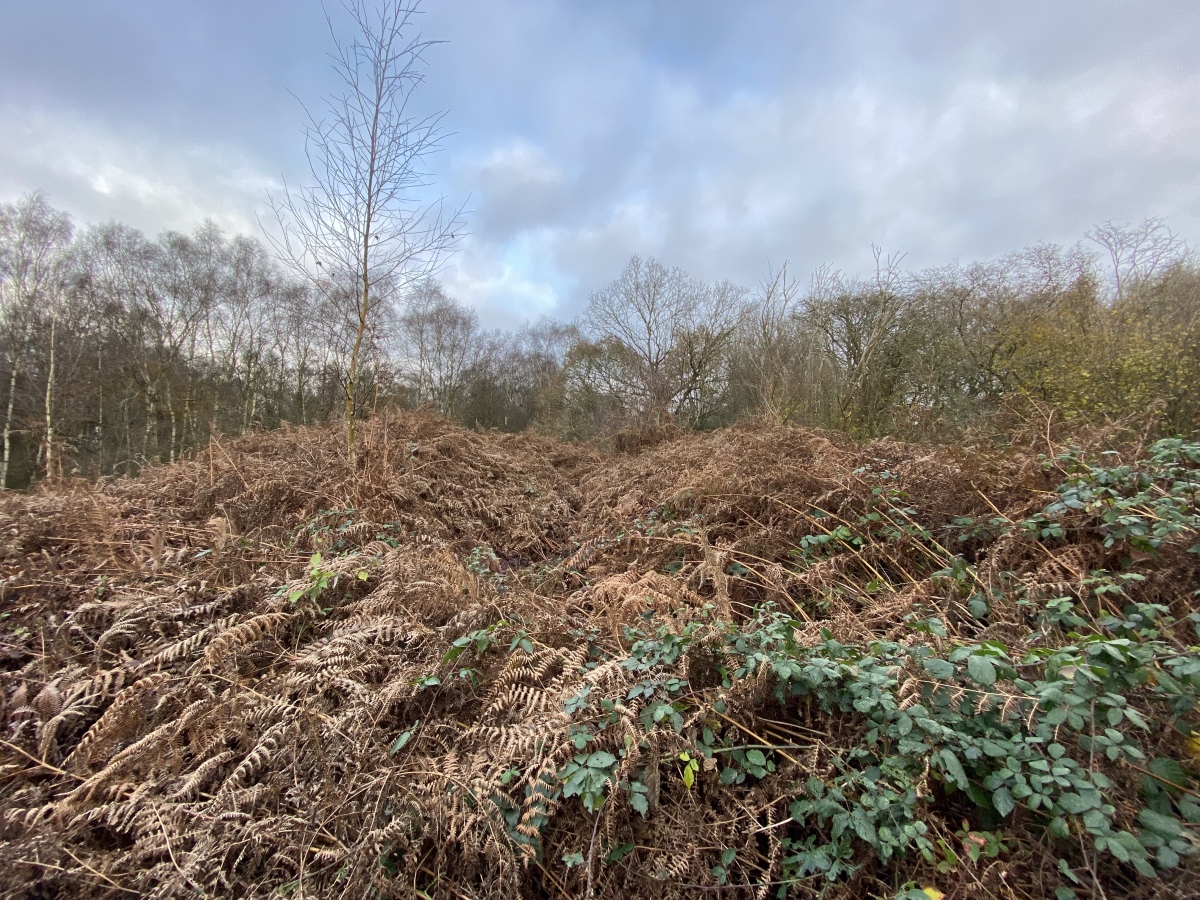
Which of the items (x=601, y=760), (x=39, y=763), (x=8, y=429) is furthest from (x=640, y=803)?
(x=8, y=429)

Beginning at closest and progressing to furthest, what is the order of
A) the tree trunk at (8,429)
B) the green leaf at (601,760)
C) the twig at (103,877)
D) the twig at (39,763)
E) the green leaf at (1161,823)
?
the green leaf at (1161,823) < the twig at (103,877) < the green leaf at (601,760) < the twig at (39,763) < the tree trunk at (8,429)

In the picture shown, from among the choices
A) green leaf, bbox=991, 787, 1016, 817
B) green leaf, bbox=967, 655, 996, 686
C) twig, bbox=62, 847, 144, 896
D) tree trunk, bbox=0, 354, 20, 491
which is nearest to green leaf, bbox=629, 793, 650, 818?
green leaf, bbox=991, 787, 1016, 817

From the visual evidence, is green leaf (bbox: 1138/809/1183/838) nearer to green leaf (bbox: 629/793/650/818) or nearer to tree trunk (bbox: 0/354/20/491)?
green leaf (bbox: 629/793/650/818)

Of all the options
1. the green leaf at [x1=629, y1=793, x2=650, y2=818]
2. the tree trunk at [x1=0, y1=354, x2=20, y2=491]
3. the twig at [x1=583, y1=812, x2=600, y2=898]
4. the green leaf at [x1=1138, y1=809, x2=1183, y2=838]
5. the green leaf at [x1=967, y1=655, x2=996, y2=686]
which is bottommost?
the twig at [x1=583, y1=812, x2=600, y2=898]

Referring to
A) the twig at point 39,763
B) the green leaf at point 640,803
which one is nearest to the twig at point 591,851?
the green leaf at point 640,803

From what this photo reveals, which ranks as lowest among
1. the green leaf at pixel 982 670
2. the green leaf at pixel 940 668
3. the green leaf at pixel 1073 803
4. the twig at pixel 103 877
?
the twig at pixel 103 877

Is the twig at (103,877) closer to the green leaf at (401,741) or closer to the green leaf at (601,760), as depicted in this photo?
the green leaf at (401,741)

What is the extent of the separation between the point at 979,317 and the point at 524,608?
11.6 meters

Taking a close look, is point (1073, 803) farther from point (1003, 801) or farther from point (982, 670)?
point (982, 670)

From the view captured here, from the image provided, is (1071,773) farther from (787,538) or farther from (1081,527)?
(787,538)

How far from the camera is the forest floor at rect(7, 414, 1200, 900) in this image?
53.7 inches

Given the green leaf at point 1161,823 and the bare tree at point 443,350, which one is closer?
the green leaf at point 1161,823

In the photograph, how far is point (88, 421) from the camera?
18.0 m

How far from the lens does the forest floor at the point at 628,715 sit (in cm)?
136
